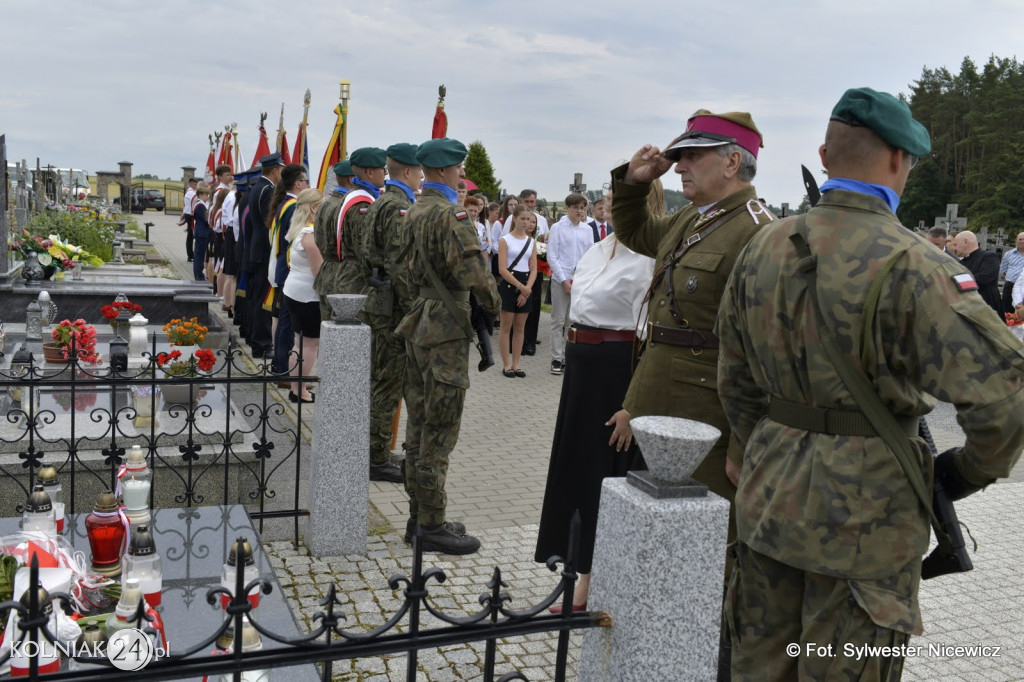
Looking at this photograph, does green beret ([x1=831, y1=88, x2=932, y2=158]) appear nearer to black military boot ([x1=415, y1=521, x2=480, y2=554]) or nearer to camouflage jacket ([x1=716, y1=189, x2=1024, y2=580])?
camouflage jacket ([x1=716, y1=189, x2=1024, y2=580])

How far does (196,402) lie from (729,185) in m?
4.54

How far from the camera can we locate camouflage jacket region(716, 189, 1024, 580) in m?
2.30

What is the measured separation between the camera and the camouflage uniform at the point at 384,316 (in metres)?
6.84

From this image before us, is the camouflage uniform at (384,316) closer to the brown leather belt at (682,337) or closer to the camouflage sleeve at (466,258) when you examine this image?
the camouflage sleeve at (466,258)

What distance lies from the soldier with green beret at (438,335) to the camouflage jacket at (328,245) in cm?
259

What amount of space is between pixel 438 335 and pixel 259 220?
6.41 metres

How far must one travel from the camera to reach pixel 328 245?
320 inches

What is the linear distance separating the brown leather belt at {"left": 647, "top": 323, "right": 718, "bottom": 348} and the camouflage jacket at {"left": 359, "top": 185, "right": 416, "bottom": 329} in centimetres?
332

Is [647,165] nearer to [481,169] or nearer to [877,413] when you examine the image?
[877,413]

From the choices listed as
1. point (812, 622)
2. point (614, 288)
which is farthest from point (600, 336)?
point (812, 622)

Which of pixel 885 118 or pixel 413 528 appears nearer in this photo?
pixel 885 118

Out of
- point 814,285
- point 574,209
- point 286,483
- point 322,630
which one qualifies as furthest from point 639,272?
point 574,209

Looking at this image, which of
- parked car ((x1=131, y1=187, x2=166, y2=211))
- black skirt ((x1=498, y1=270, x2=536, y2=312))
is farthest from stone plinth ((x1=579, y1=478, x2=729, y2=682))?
parked car ((x1=131, y1=187, x2=166, y2=211))

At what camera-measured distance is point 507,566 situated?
5270mm
